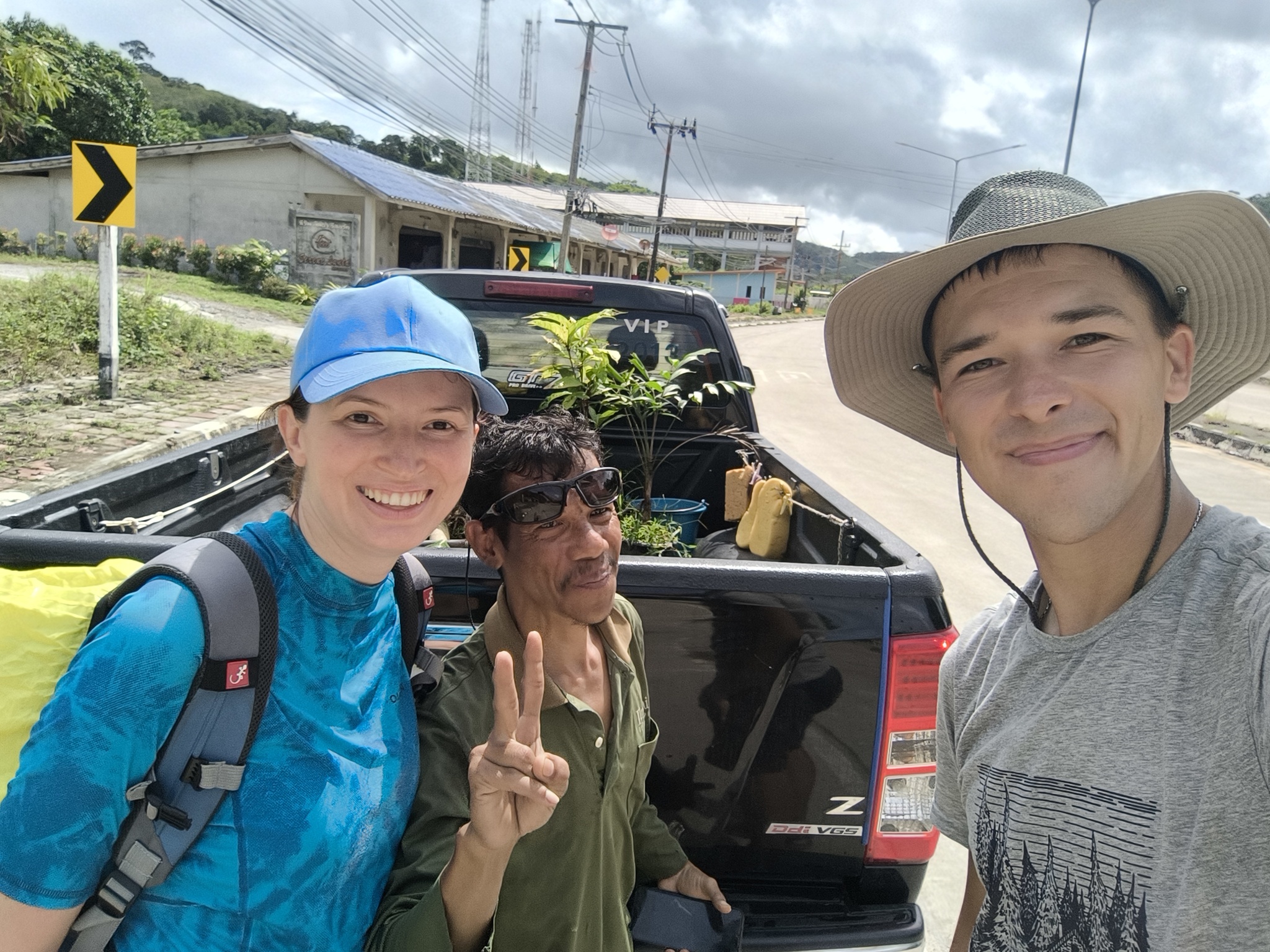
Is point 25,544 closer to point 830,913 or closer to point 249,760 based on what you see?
point 249,760

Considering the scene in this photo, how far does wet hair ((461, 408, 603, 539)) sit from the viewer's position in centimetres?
187

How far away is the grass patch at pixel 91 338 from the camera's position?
10766 mm

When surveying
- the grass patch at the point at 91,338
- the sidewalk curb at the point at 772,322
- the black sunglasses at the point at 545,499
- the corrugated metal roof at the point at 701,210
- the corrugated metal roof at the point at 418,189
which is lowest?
the grass patch at the point at 91,338

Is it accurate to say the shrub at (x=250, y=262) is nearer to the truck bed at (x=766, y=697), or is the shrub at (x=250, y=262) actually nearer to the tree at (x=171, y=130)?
the truck bed at (x=766, y=697)

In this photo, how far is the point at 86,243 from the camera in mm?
26156

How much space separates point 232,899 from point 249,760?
196mm

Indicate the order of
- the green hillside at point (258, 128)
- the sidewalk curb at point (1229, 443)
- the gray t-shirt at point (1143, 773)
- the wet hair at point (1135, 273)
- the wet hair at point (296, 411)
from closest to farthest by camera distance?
Result: the gray t-shirt at point (1143, 773), the wet hair at point (1135, 273), the wet hair at point (296, 411), the sidewalk curb at point (1229, 443), the green hillside at point (258, 128)

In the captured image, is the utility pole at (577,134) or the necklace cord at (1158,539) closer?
the necklace cord at (1158,539)

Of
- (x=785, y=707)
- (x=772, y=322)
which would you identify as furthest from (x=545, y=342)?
(x=772, y=322)

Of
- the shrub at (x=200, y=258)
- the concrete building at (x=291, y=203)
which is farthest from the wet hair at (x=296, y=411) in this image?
the shrub at (x=200, y=258)

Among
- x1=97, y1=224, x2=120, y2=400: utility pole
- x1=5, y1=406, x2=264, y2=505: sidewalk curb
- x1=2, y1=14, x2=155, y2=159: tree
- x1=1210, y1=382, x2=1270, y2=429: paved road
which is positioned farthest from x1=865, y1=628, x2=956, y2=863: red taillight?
x1=2, y1=14, x2=155, y2=159: tree

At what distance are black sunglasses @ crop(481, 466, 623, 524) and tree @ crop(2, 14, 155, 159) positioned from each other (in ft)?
154

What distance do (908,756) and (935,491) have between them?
324 inches

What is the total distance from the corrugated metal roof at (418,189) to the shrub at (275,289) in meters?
3.55
